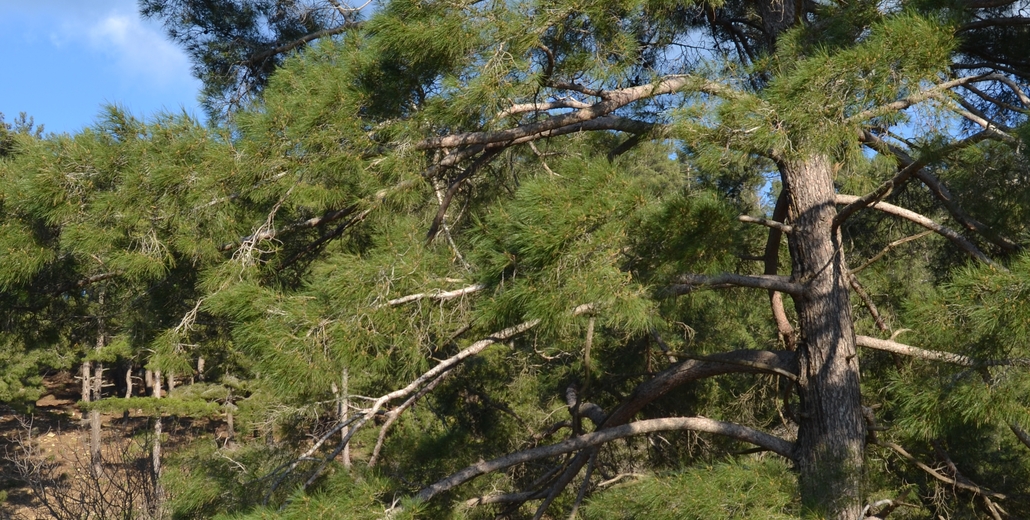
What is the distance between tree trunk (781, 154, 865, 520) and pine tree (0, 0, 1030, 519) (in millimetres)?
12

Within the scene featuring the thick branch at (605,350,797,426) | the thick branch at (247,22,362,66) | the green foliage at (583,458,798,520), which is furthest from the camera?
the thick branch at (247,22,362,66)

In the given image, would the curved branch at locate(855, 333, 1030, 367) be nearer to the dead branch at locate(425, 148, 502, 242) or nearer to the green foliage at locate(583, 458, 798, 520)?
the green foliage at locate(583, 458, 798, 520)

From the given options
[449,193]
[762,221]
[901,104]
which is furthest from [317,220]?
[901,104]

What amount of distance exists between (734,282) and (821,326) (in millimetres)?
629

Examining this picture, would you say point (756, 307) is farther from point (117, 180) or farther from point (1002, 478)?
point (117, 180)

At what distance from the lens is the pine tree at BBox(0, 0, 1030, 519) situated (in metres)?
3.03

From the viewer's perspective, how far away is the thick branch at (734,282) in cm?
352

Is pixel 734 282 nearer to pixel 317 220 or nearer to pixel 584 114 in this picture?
pixel 584 114

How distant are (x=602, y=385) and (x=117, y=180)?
3.46 m

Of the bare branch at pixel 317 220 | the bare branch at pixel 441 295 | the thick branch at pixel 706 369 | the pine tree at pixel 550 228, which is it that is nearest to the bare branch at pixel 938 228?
the pine tree at pixel 550 228

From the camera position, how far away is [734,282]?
12.5 feet

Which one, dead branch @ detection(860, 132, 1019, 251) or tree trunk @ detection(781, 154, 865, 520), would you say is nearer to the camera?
dead branch @ detection(860, 132, 1019, 251)

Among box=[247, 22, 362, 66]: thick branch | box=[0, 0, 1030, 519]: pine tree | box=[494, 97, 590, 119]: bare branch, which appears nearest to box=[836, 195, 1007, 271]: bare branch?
box=[0, 0, 1030, 519]: pine tree

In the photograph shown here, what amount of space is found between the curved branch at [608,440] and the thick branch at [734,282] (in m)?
0.72
